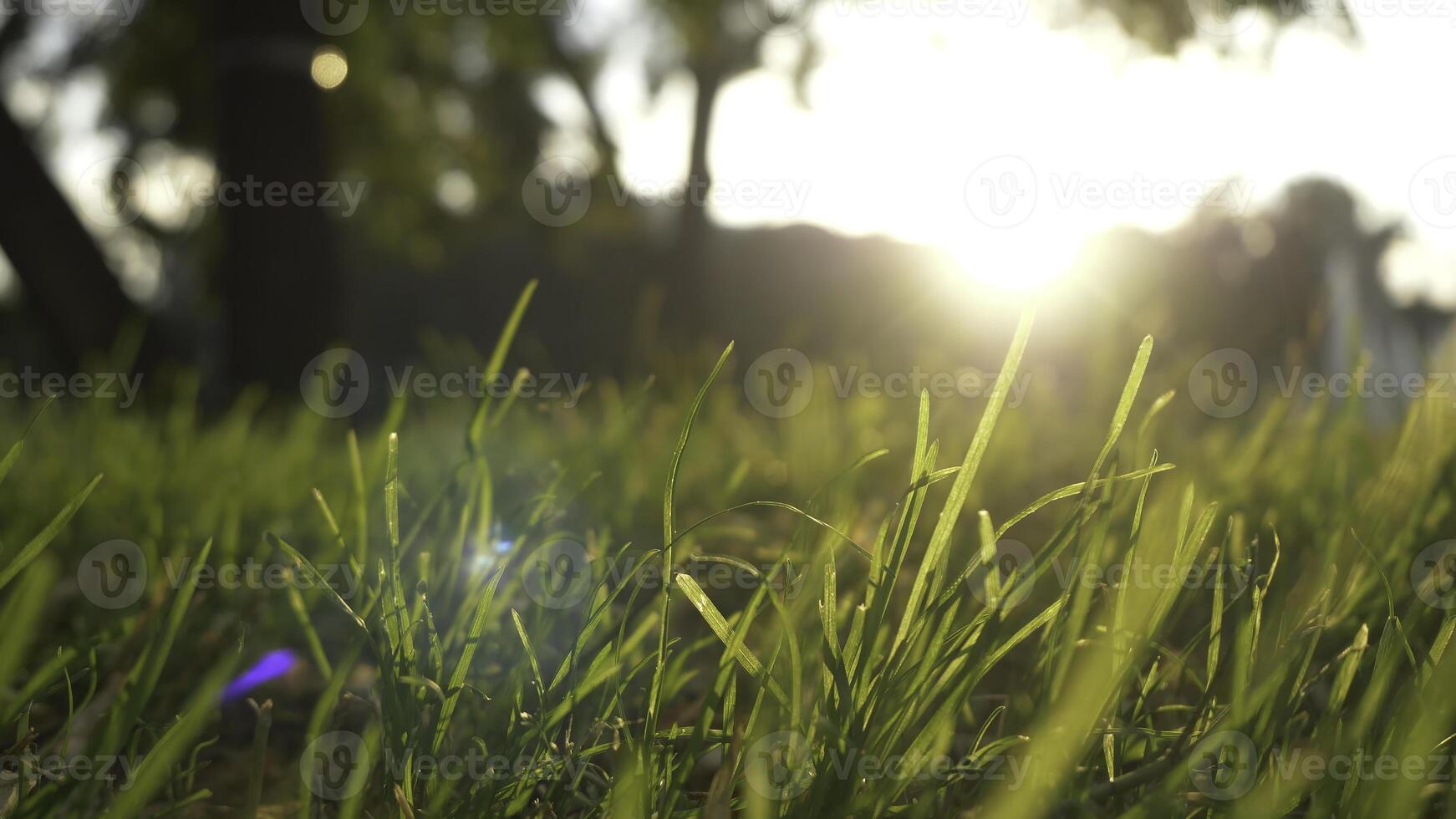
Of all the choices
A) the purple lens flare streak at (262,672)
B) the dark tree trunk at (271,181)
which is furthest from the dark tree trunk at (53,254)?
the purple lens flare streak at (262,672)

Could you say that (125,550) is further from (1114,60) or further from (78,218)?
(1114,60)

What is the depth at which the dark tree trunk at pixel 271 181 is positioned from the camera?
14.9ft

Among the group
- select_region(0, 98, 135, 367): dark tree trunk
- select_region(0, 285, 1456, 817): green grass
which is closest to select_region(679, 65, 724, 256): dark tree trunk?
select_region(0, 98, 135, 367): dark tree trunk

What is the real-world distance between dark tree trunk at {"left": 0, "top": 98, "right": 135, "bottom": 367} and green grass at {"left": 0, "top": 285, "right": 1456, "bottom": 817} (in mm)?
3195

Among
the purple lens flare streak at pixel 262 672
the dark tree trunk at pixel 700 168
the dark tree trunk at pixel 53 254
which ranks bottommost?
the purple lens flare streak at pixel 262 672

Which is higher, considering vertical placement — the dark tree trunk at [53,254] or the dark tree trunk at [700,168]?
the dark tree trunk at [700,168]

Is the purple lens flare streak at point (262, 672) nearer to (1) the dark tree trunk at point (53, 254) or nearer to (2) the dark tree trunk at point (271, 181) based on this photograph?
(2) the dark tree trunk at point (271, 181)

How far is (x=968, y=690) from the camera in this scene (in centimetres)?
74

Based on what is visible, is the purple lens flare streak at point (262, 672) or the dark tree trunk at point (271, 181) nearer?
the purple lens flare streak at point (262, 672)

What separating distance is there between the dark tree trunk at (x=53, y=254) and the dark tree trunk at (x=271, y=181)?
0.58 metres

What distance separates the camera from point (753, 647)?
125cm

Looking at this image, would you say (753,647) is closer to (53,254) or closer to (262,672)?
(262,672)

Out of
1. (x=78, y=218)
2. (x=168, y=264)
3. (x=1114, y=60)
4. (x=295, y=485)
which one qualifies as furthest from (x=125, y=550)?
(x=168, y=264)

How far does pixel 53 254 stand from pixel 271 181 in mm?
1122
